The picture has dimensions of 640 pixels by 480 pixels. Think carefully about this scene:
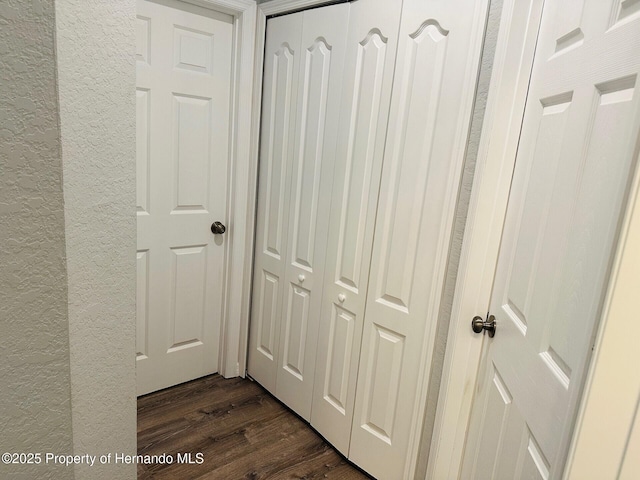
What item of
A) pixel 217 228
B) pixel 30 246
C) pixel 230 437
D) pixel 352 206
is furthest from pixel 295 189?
pixel 30 246

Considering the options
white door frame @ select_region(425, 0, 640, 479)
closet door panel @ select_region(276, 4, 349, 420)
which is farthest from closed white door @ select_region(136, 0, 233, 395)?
white door frame @ select_region(425, 0, 640, 479)

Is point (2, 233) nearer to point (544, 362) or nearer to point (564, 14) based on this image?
point (544, 362)

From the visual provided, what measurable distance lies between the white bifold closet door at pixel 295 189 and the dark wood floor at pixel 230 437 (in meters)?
0.12

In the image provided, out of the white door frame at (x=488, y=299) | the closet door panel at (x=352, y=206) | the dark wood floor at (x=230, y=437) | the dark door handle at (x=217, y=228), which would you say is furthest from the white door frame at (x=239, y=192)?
the white door frame at (x=488, y=299)

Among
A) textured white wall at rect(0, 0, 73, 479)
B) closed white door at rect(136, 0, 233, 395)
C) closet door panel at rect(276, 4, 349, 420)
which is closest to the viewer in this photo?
textured white wall at rect(0, 0, 73, 479)

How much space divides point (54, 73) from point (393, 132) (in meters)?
1.15

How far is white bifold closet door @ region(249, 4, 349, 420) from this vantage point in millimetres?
1729

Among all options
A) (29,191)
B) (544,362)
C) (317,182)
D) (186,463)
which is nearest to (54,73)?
(29,191)

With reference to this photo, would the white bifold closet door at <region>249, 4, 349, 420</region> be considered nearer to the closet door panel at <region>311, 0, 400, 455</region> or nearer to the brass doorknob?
the closet door panel at <region>311, 0, 400, 455</region>

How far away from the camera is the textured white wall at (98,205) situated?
0.73 meters

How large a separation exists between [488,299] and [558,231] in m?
0.45

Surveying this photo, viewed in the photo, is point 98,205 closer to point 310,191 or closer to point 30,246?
point 30,246

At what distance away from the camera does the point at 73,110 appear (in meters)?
0.73

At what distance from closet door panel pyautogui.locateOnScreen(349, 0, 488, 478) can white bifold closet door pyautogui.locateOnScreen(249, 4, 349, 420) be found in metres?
0.32
